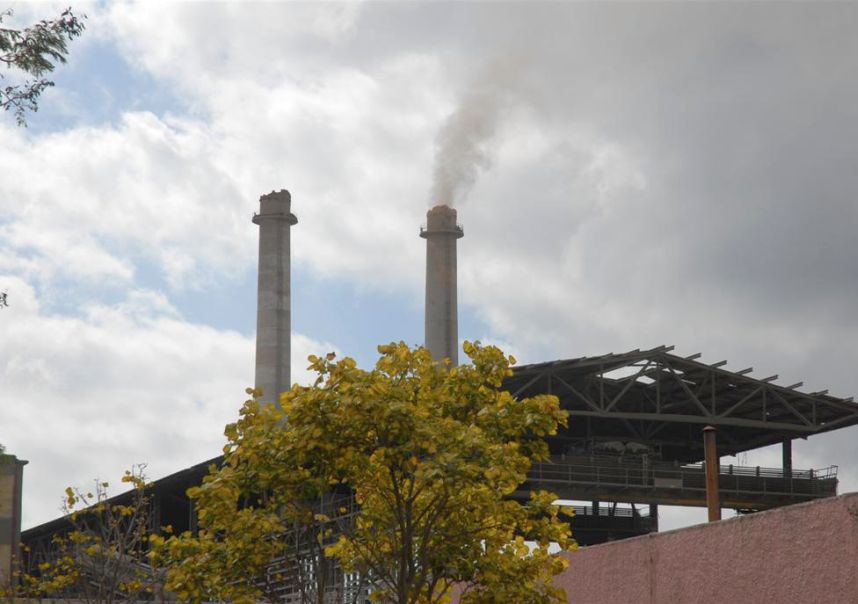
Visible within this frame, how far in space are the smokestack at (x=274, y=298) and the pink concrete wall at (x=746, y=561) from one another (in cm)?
4879

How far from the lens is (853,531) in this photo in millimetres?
13023

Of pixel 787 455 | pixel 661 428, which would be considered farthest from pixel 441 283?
pixel 787 455

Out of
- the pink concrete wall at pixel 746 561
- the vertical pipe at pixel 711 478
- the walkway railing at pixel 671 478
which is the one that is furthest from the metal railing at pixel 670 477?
the pink concrete wall at pixel 746 561

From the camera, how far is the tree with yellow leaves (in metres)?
14.5

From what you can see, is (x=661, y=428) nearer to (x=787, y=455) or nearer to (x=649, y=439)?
(x=649, y=439)

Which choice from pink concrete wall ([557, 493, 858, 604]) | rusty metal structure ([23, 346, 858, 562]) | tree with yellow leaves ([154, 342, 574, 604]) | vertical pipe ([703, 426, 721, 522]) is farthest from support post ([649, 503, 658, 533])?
tree with yellow leaves ([154, 342, 574, 604])

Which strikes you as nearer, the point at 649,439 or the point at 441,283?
the point at 649,439

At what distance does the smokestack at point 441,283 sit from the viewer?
67812 millimetres

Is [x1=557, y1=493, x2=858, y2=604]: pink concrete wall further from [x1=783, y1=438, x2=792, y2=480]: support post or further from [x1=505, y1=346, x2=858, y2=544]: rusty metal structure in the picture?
[x1=783, y1=438, x2=792, y2=480]: support post

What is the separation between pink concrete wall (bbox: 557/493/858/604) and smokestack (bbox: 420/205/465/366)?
158 feet

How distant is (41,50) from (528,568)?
1063 cm

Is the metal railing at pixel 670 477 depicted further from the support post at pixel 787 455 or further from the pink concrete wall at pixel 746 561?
the pink concrete wall at pixel 746 561

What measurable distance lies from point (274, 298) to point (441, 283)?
30.0 feet

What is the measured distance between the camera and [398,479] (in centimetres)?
1563
